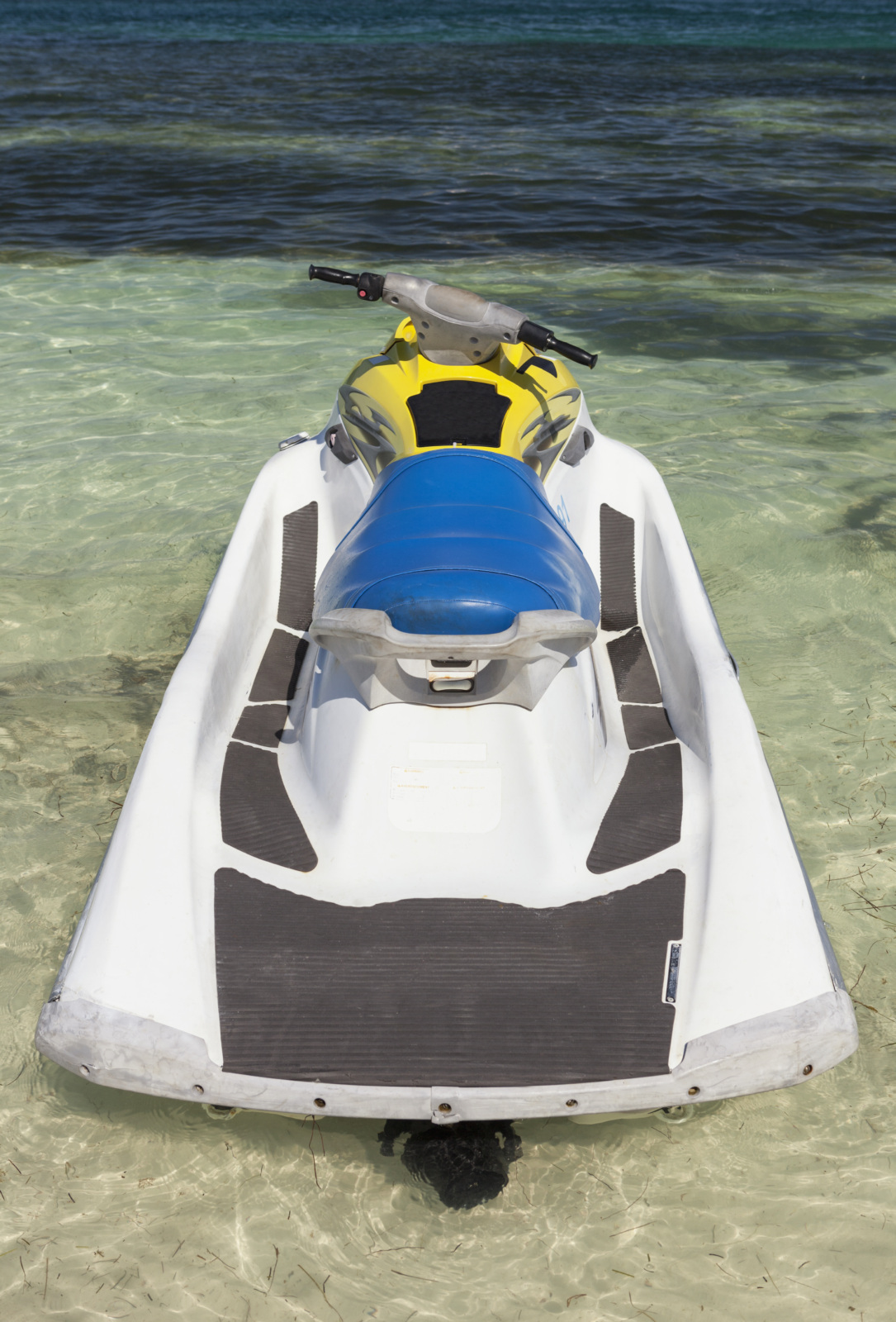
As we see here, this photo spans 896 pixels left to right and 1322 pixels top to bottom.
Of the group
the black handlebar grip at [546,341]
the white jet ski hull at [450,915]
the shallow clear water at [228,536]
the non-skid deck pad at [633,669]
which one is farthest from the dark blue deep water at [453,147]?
the white jet ski hull at [450,915]

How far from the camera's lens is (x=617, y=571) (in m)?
3.31

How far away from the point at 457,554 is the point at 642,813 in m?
0.74

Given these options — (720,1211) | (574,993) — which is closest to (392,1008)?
(574,993)

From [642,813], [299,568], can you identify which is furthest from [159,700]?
[642,813]

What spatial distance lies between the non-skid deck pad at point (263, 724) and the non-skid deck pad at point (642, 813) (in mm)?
133

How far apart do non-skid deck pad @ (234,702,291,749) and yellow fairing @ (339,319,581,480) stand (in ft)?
2.38

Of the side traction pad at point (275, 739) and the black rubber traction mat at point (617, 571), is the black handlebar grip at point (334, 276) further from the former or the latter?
the black rubber traction mat at point (617, 571)

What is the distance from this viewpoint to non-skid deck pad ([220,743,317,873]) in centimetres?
221

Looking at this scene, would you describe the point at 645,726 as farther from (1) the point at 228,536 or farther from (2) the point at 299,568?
(1) the point at 228,536

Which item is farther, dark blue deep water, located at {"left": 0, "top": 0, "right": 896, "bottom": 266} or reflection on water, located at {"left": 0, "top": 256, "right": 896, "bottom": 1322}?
dark blue deep water, located at {"left": 0, "top": 0, "right": 896, "bottom": 266}

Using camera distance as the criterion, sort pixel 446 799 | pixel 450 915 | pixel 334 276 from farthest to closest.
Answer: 1. pixel 334 276
2. pixel 446 799
3. pixel 450 915

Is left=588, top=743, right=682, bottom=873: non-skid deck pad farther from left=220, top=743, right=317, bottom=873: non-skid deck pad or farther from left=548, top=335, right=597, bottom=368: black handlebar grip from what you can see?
left=548, top=335, right=597, bottom=368: black handlebar grip

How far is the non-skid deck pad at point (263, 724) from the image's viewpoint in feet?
8.63

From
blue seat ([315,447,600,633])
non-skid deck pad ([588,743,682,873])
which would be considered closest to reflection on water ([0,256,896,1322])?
non-skid deck pad ([588,743,682,873])
